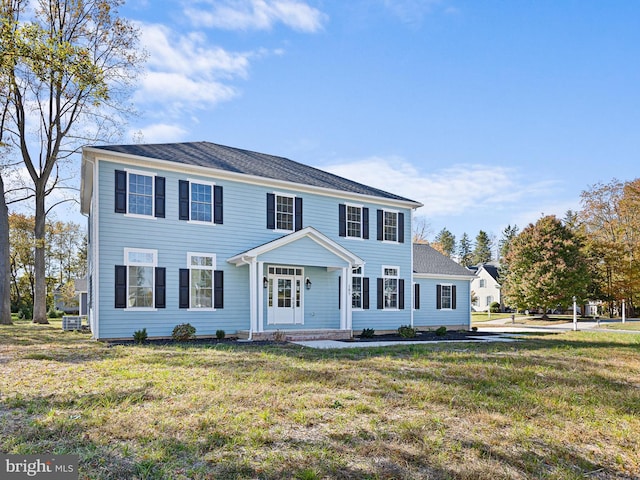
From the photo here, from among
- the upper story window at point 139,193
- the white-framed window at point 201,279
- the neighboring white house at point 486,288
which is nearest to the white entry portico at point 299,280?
the white-framed window at point 201,279

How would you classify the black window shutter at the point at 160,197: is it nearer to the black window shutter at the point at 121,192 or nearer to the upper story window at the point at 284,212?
the black window shutter at the point at 121,192

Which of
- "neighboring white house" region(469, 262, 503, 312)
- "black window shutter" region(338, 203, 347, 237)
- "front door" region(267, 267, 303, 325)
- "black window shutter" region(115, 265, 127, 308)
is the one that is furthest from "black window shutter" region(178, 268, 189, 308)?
"neighboring white house" region(469, 262, 503, 312)

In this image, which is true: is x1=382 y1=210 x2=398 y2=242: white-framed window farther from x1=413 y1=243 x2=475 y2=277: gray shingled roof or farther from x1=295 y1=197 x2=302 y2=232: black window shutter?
x1=295 y1=197 x2=302 y2=232: black window shutter

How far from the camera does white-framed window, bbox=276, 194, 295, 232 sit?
54.4 feet

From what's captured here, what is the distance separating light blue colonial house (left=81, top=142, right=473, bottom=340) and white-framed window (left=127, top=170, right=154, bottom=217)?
3cm

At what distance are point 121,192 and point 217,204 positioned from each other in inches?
115

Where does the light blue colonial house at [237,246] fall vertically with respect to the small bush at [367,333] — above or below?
above

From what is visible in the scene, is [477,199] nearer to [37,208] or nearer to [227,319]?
[227,319]

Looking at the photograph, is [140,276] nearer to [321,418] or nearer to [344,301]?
[344,301]

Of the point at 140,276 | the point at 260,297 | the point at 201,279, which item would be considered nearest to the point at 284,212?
the point at 260,297

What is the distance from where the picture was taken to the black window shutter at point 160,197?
563 inches

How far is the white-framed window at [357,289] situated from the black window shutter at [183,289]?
6.35 metres

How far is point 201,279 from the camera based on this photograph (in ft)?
49.1

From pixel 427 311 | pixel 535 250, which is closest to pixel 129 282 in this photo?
pixel 427 311
